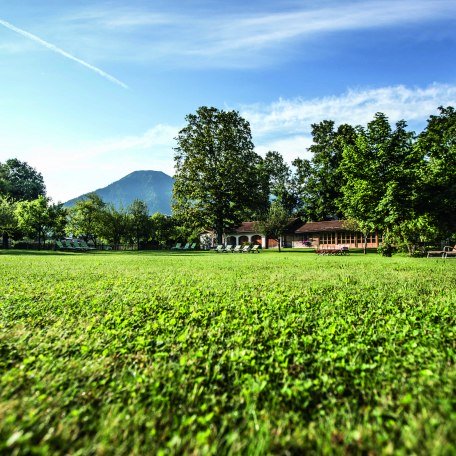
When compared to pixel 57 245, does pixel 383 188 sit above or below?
above

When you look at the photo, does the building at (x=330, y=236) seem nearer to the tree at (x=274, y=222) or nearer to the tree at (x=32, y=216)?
the tree at (x=274, y=222)

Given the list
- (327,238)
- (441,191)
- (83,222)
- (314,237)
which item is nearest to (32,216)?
(83,222)

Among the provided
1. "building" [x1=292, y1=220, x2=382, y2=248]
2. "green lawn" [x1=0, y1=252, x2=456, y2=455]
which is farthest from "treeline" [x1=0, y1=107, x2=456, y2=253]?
"green lawn" [x1=0, y1=252, x2=456, y2=455]

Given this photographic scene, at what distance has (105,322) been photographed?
515 centimetres

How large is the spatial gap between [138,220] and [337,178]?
1491 inches

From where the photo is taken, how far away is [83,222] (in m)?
55.2

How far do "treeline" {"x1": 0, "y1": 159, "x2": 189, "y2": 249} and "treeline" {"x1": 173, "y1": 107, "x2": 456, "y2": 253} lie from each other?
16.7 metres

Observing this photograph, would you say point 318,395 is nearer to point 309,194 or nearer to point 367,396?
point 367,396

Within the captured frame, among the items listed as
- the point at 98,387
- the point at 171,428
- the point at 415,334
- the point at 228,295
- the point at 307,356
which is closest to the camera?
the point at 171,428

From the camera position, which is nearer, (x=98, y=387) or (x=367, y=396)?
(x=367, y=396)

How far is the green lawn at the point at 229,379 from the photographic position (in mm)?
2211

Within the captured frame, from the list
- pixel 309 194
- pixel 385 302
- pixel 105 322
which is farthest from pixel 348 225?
pixel 105 322

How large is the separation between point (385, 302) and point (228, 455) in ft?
17.6

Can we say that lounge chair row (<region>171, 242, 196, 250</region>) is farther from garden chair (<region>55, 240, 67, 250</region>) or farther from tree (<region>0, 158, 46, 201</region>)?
tree (<region>0, 158, 46, 201</region>)
